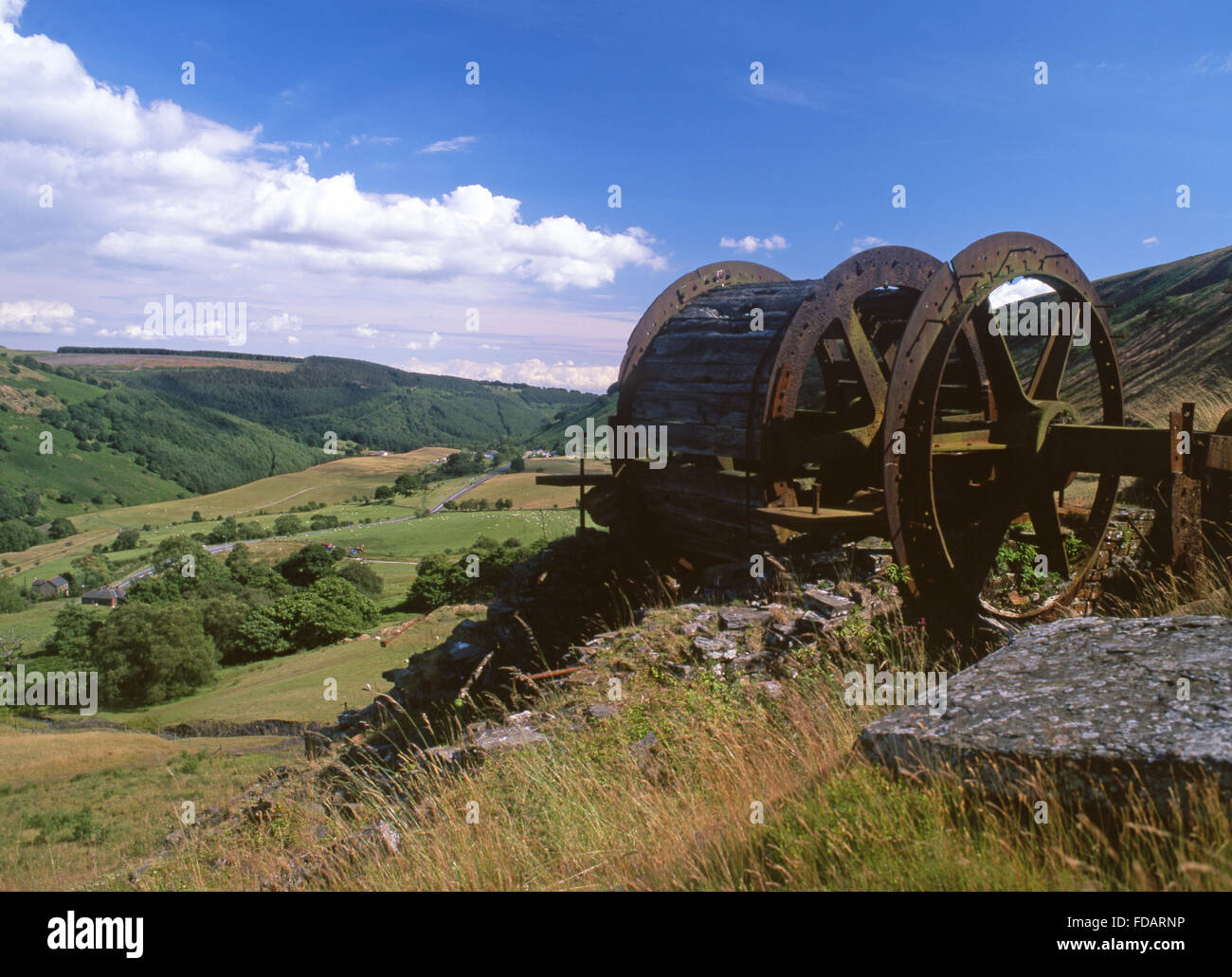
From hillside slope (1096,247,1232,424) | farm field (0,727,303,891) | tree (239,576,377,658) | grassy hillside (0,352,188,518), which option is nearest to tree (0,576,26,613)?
tree (239,576,377,658)

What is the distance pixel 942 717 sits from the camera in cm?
292

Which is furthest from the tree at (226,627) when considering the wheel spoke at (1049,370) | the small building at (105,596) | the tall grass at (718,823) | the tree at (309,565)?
the wheel spoke at (1049,370)

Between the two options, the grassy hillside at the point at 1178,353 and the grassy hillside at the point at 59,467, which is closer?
the grassy hillside at the point at 1178,353

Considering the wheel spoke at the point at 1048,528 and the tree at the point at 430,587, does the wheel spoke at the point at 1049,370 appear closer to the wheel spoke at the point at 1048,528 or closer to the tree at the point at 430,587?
the wheel spoke at the point at 1048,528

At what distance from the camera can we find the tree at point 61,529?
458ft

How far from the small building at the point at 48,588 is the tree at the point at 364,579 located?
49.5 meters

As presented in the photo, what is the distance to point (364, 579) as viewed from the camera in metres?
78.2

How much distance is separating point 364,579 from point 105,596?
1458 inches

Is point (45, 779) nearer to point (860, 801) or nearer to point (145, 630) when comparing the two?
point (145, 630)

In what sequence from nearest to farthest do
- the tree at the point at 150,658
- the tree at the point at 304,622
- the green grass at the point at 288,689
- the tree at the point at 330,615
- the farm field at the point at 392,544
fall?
1. the green grass at the point at 288,689
2. the tree at the point at 150,658
3. the tree at the point at 304,622
4. the tree at the point at 330,615
5. the farm field at the point at 392,544

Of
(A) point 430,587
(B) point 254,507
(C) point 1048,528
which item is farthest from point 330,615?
(B) point 254,507

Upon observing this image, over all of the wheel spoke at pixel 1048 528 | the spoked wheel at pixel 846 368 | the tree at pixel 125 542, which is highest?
the spoked wheel at pixel 846 368

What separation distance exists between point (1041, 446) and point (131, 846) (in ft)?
74.7

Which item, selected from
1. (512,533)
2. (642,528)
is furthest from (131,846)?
(512,533)
